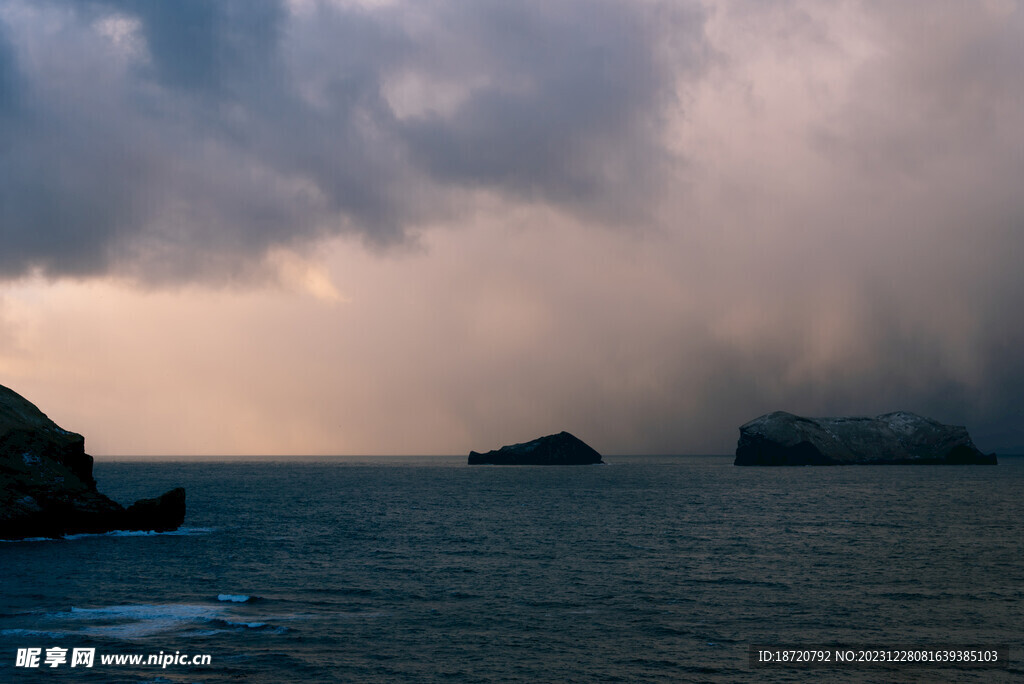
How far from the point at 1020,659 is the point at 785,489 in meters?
152

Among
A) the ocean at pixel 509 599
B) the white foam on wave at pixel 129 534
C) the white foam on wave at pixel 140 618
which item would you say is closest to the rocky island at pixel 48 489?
the white foam on wave at pixel 129 534

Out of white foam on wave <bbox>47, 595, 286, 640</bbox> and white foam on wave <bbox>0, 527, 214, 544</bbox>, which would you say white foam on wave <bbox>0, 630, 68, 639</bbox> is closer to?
white foam on wave <bbox>47, 595, 286, 640</bbox>

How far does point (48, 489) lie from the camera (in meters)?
78.1

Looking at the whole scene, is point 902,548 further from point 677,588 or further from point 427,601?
point 427,601

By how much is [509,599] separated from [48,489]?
57029 mm

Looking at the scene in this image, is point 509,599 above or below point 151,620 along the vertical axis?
below

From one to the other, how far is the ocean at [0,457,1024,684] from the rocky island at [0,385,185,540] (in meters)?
3.55

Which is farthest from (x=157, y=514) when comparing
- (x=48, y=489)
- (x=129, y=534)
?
(x=48, y=489)

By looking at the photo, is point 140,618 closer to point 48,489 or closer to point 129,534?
point 48,489

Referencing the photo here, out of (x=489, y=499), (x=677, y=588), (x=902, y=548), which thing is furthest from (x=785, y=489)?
(x=677, y=588)

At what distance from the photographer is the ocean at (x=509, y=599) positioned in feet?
108

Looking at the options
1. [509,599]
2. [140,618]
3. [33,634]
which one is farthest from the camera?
[509,599]

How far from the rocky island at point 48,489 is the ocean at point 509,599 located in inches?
140

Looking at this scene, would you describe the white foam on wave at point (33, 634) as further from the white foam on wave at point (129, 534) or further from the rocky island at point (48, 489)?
the rocky island at point (48, 489)
